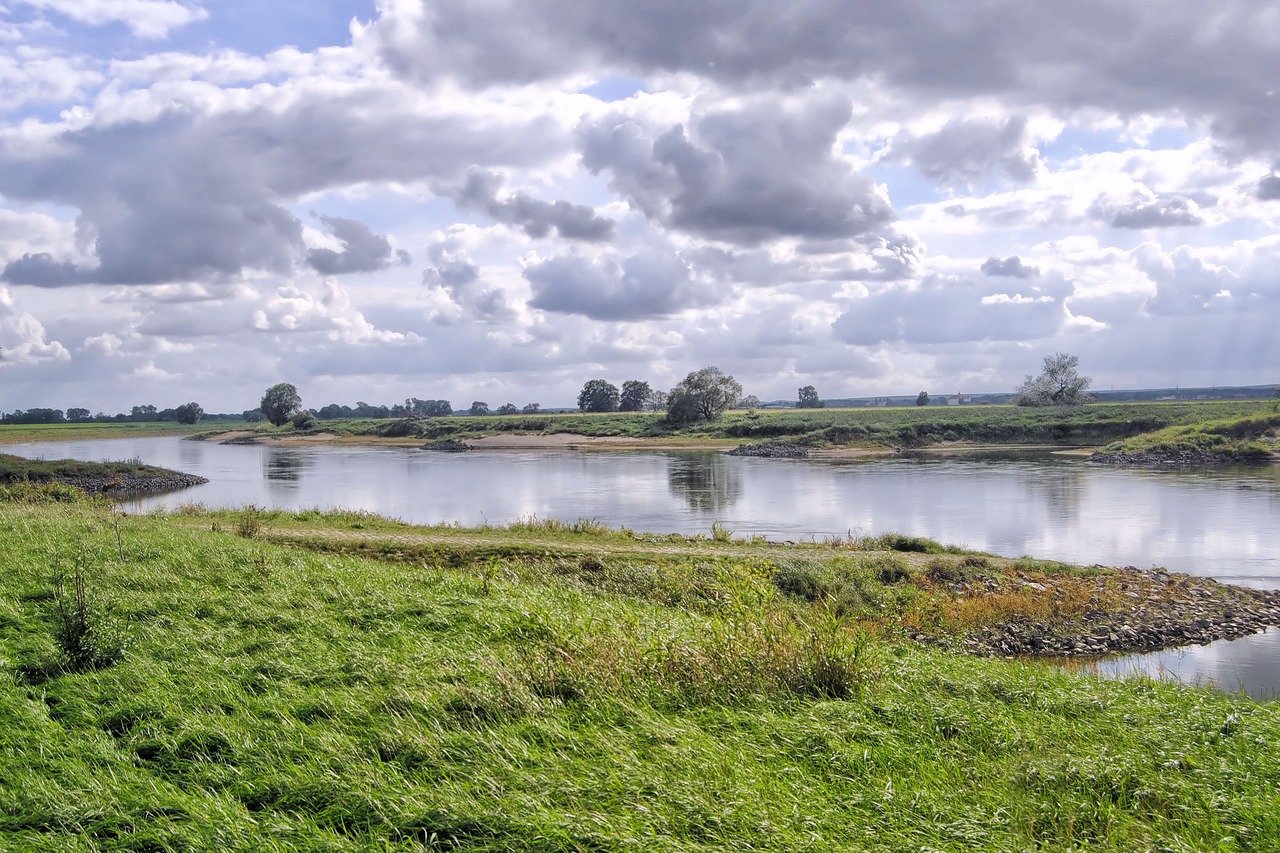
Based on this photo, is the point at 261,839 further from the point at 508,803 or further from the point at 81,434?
the point at 81,434

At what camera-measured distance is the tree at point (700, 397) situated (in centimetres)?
10212

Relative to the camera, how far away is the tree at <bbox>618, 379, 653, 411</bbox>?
152125 millimetres

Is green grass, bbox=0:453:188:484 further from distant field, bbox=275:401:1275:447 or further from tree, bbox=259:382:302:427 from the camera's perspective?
tree, bbox=259:382:302:427

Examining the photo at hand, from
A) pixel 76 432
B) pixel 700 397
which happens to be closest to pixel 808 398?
pixel 700 397

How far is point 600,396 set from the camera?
155000 mm

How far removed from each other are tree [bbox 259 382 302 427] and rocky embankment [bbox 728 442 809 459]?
3350 inches

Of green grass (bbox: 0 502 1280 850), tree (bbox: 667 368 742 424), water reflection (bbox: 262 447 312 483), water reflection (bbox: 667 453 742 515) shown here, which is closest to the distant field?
tree (bbox: 667 368 742 424)

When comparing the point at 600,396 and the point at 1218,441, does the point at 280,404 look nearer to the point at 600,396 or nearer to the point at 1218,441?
the point at 600,396

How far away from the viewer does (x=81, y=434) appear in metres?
119

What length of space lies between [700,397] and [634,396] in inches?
2028

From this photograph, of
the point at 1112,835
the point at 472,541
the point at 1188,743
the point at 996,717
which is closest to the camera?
the point at 1112,835

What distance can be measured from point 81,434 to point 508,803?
13532 cm

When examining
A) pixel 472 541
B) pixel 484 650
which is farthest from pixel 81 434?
pixel 484 650

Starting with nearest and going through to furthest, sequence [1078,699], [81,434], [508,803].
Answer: [508,803] → [1078,699] → [81,434]
